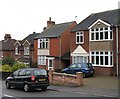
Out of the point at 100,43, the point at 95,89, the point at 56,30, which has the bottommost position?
the point at 95,89

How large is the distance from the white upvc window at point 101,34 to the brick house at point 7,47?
3001cm

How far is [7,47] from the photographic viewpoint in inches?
2443

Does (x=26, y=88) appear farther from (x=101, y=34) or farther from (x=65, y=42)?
(x=65, y=42)

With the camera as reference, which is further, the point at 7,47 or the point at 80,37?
the point at 7,47

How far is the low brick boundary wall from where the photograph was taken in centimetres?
2128

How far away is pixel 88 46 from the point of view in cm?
3353

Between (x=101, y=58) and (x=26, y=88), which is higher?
(x=101, y=58)

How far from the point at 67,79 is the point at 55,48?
19.3 metres

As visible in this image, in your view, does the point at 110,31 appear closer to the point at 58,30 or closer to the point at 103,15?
the point at 103,15

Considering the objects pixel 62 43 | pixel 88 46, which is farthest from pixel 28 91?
pixel 62 43

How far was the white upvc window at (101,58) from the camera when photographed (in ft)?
A: 100.0

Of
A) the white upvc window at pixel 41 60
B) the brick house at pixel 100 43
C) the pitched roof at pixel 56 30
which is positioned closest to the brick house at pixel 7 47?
the white upvc window at pixel 41 60

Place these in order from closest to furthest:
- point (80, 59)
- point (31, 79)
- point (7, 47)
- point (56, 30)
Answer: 1. point (31, 79)
2. point (80, 59)
3. point (56, 30)
4. point (7, 47)

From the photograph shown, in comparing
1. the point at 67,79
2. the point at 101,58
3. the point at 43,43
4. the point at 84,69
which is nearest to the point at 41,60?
the point at 43,43
